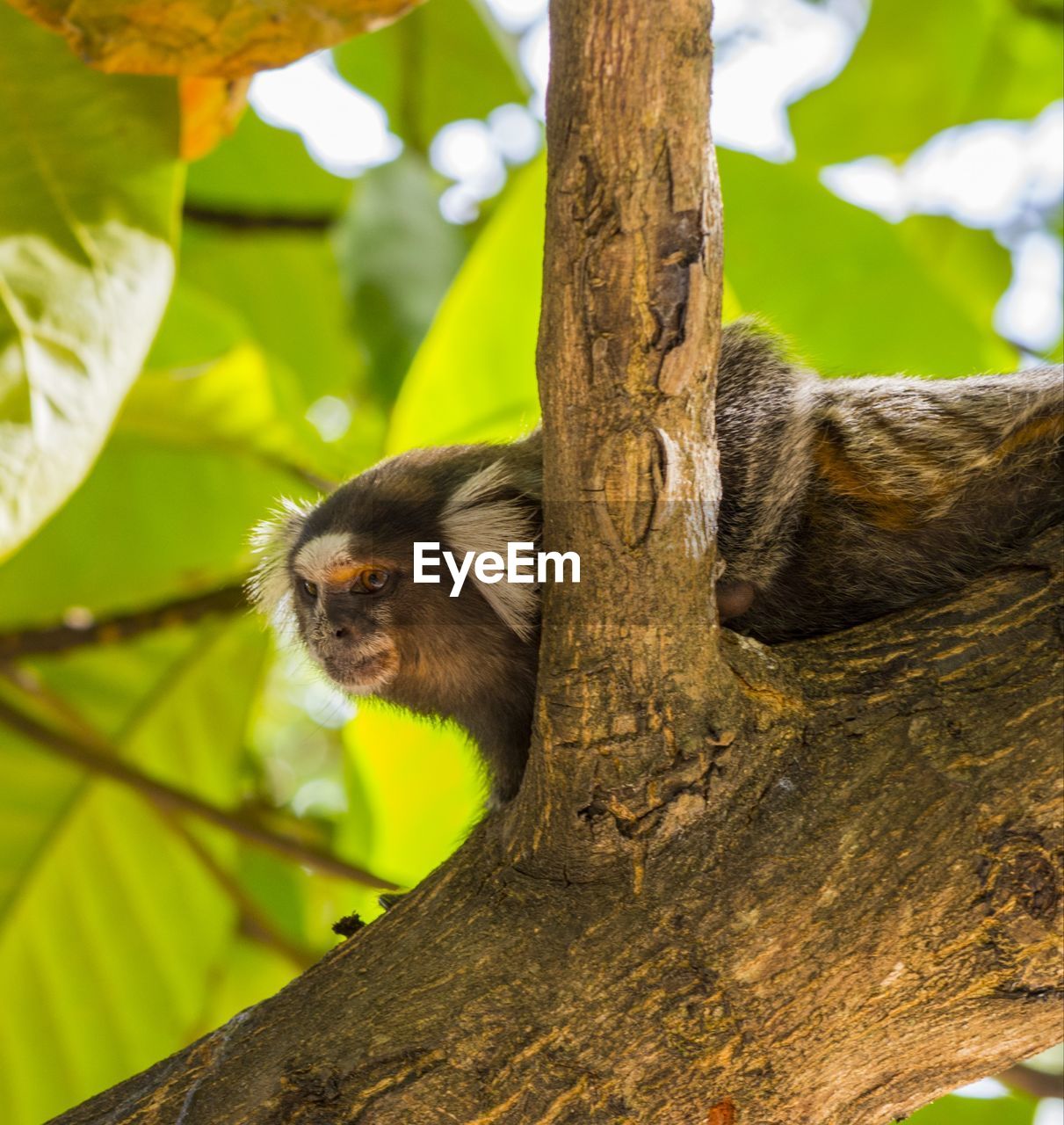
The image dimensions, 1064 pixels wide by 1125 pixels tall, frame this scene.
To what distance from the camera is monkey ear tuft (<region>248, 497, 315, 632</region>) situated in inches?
103

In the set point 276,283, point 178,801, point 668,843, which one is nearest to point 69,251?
point 178,801

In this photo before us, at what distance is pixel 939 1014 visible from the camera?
4.73 ft

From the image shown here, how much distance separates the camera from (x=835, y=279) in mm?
2795

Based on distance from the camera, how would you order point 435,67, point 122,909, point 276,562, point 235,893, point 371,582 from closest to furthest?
point 371,582, point 276,562, point 235,893, point 122,909, point 435,67

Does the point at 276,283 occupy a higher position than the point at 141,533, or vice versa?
the point at 276,283

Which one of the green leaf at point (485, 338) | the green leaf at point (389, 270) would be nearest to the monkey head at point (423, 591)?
the green leaf at point (485, 338)

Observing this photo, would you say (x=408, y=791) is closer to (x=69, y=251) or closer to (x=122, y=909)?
(x=122, y=909)

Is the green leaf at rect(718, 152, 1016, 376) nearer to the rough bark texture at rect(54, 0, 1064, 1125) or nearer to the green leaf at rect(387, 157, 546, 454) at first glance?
the green leaf at rect(387, 157, 546, 454)

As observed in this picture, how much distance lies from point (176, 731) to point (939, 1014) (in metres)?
2.64

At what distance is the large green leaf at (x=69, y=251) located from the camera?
213cm

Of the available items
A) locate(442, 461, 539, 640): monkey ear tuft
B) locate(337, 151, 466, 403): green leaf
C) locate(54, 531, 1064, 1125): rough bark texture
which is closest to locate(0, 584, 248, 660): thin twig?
locate(337, 151, 466, 403): green leaf

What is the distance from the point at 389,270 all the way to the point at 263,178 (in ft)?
2.80

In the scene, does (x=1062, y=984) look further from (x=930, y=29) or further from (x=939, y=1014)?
(x=930, y=29)

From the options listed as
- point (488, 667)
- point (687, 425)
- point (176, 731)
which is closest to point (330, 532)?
point (488, 667)
